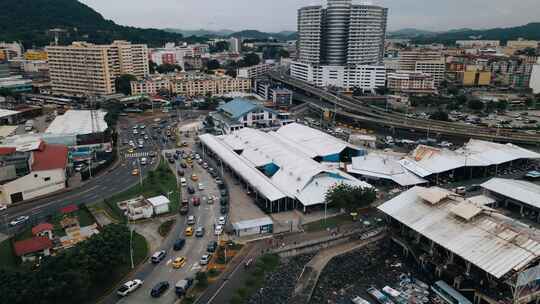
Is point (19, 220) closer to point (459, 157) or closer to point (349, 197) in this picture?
point (349, 197)

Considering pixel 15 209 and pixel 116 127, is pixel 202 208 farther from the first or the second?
pixel 116 127

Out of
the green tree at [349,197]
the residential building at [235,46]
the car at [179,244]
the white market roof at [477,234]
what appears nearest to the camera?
the white market roof at [477,234]

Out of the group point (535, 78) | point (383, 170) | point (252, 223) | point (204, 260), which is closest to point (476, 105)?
point (535, 78)

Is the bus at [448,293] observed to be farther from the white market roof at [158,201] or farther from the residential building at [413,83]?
the residential building at [413,83]

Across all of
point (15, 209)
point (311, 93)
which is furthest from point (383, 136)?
point (15, 209)

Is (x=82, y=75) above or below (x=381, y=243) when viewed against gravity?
above

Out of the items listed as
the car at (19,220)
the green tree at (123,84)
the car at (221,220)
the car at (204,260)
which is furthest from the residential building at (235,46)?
the car at (204,260)

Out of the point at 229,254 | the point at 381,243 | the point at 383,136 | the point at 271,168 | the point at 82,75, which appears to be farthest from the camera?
the point at 82,75
